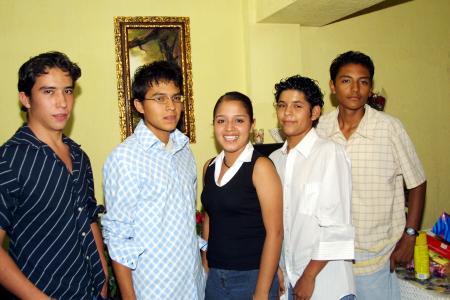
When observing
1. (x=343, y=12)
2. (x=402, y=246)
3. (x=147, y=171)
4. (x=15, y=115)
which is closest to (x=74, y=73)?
(x=147, y=171)

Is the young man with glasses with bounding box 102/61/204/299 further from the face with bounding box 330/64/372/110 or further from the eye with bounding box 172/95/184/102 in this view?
the face with bounding box 330/64/372/110

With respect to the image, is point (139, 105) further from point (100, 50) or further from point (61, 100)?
point (100, 50)

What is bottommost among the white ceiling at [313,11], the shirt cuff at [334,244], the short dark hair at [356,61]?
the shirt cuff at [334,244]

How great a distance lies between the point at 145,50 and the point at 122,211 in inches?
78.8

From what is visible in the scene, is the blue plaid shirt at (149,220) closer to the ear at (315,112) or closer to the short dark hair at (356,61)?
the ear at (315,112)

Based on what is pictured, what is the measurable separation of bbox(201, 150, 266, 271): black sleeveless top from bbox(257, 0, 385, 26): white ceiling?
5.27 ft

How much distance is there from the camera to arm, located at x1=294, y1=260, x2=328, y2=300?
1.62 meters

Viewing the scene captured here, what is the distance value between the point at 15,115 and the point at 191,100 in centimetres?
140

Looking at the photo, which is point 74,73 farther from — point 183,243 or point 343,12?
point 343,12

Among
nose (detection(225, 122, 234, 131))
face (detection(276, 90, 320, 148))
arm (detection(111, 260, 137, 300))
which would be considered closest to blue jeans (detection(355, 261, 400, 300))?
face (detection(276, 90, 320, 148))

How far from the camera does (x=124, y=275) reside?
156 cm

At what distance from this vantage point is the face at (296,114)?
178 centimetres

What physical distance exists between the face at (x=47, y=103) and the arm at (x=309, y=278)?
47.7 inches

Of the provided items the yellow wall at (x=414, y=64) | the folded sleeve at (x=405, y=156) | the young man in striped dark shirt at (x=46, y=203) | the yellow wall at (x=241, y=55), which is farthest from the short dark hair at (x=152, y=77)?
the yellow wall at (x=414, y=64)
